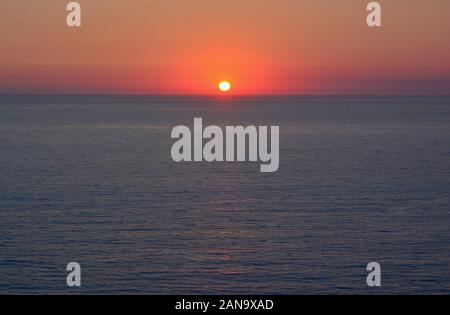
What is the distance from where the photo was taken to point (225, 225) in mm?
67688

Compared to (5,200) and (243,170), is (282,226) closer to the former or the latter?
(5,200)

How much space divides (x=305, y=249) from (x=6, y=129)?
153 metres

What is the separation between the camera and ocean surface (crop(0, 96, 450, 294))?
51.5 meters

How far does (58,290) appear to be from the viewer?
1937 inches

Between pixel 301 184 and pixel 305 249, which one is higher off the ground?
pixel 301 184

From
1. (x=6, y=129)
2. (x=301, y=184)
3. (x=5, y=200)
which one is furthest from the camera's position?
(x=6, y=129)

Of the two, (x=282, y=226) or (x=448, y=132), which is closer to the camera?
(x=282, y=226)

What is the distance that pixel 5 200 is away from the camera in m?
78.1

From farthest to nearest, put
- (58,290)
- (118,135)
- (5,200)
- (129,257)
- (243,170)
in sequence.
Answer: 1. (118,135)
2. (243,170)
3. (5,200)
4. (129,257)
5. (58,290)

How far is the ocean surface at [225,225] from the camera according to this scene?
169 ft
